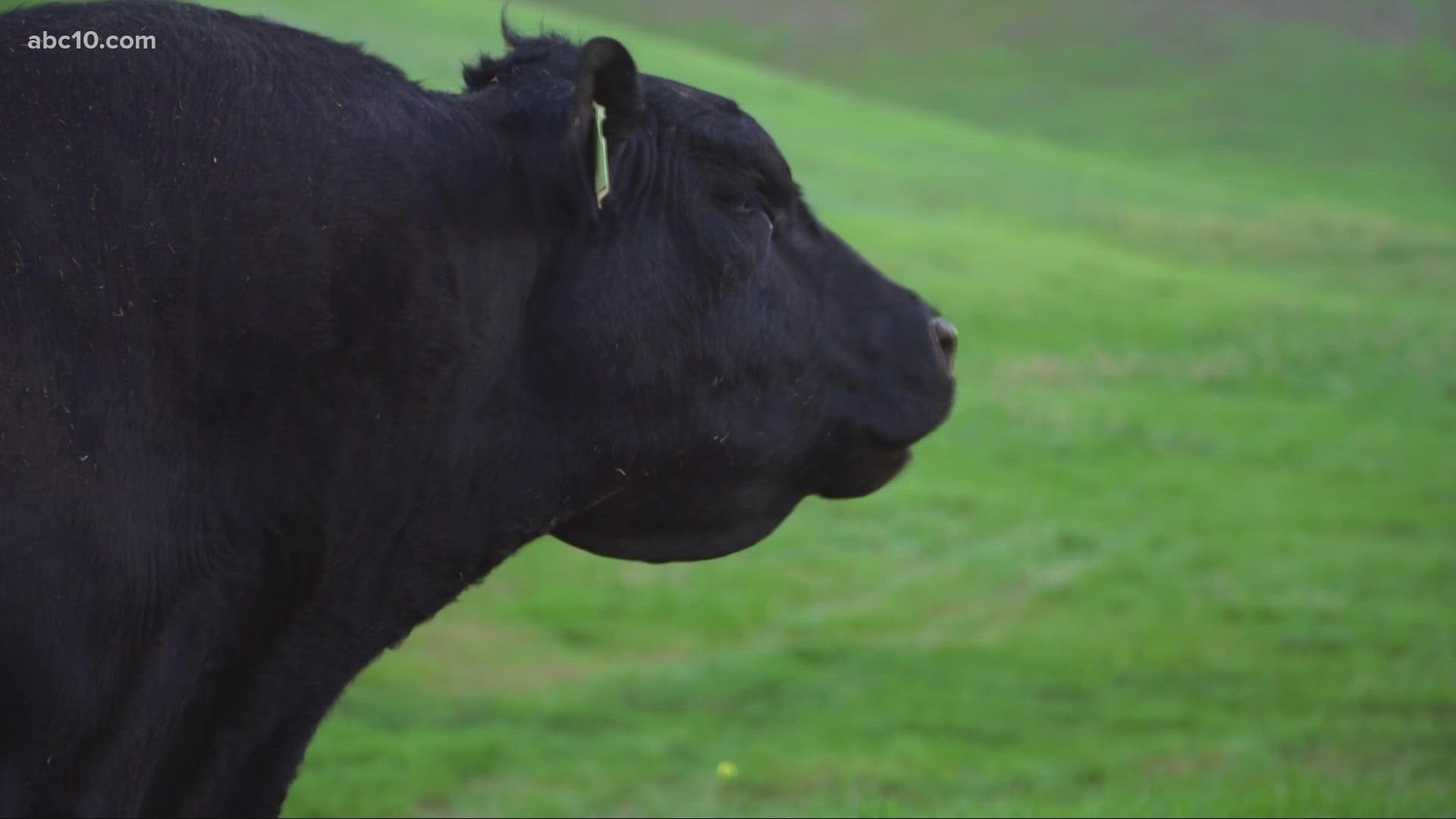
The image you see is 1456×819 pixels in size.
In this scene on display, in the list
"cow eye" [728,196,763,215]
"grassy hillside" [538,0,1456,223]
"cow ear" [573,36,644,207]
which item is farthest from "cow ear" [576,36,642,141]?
"grassy hillside" [538,0,1456,223]

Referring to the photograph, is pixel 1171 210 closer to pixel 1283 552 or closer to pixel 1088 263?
pixel 1088 263

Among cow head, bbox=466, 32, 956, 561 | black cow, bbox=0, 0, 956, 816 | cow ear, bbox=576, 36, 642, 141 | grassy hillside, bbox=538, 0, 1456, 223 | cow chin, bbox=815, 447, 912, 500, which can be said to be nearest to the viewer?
black cow, bbox=0, 0, 956, 816

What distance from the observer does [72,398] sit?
3.02 m

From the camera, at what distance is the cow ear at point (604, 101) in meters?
3.31

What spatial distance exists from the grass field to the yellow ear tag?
12.5 feet

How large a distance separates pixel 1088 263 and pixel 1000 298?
4062 millimetres

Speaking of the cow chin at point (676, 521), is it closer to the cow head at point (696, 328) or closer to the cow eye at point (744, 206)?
the cow head at point (696, 328)

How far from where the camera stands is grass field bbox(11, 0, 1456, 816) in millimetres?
9164

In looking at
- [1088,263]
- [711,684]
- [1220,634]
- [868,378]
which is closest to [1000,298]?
[1088,263]

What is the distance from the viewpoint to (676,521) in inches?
150

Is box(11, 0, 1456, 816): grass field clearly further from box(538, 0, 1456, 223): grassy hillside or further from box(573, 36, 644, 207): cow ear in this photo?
box(538, 0, 1456, 223): grassy hillside

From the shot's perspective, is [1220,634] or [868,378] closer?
[868,378]

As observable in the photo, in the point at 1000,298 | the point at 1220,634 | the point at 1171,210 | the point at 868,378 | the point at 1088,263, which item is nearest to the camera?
the point at 868,378

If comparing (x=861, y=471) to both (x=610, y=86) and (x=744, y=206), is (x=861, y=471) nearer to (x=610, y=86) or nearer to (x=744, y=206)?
(x=744, y=206)
